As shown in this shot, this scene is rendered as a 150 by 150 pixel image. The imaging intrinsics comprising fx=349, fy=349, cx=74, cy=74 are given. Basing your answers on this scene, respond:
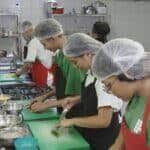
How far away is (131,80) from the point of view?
4.73ft

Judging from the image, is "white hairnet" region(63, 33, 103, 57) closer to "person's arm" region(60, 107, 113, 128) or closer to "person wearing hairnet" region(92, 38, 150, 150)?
"person's arm" region(60, 107, 113, 128)

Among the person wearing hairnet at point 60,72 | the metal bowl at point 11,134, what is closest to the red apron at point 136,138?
the metal bowl at point 11,134

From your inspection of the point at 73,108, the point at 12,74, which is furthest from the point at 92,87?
the point at 12,74

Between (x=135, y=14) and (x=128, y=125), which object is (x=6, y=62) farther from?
(x=128, y=125)

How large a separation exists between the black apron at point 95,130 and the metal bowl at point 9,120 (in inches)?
18.9

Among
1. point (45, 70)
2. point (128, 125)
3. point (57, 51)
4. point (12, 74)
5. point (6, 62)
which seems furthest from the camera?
point (6, 62)

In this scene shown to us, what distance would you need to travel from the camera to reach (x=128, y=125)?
1.63 metres

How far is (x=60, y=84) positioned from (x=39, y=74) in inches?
45.8

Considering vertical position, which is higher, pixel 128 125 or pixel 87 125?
pixel 128 125

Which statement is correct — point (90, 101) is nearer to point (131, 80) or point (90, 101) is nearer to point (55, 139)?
point (55, 139)

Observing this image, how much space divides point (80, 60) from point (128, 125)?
25.8 inches

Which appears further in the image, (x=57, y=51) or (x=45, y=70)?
(x=45, y=70)

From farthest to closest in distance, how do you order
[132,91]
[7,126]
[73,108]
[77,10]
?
1. [77,10]
2. [73,108]
3. [7,126]
4. [132,91]

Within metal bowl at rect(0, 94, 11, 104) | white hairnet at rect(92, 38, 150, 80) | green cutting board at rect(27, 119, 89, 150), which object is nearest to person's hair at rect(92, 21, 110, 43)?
metal bowl at rect(0, 94, 11, 104)
